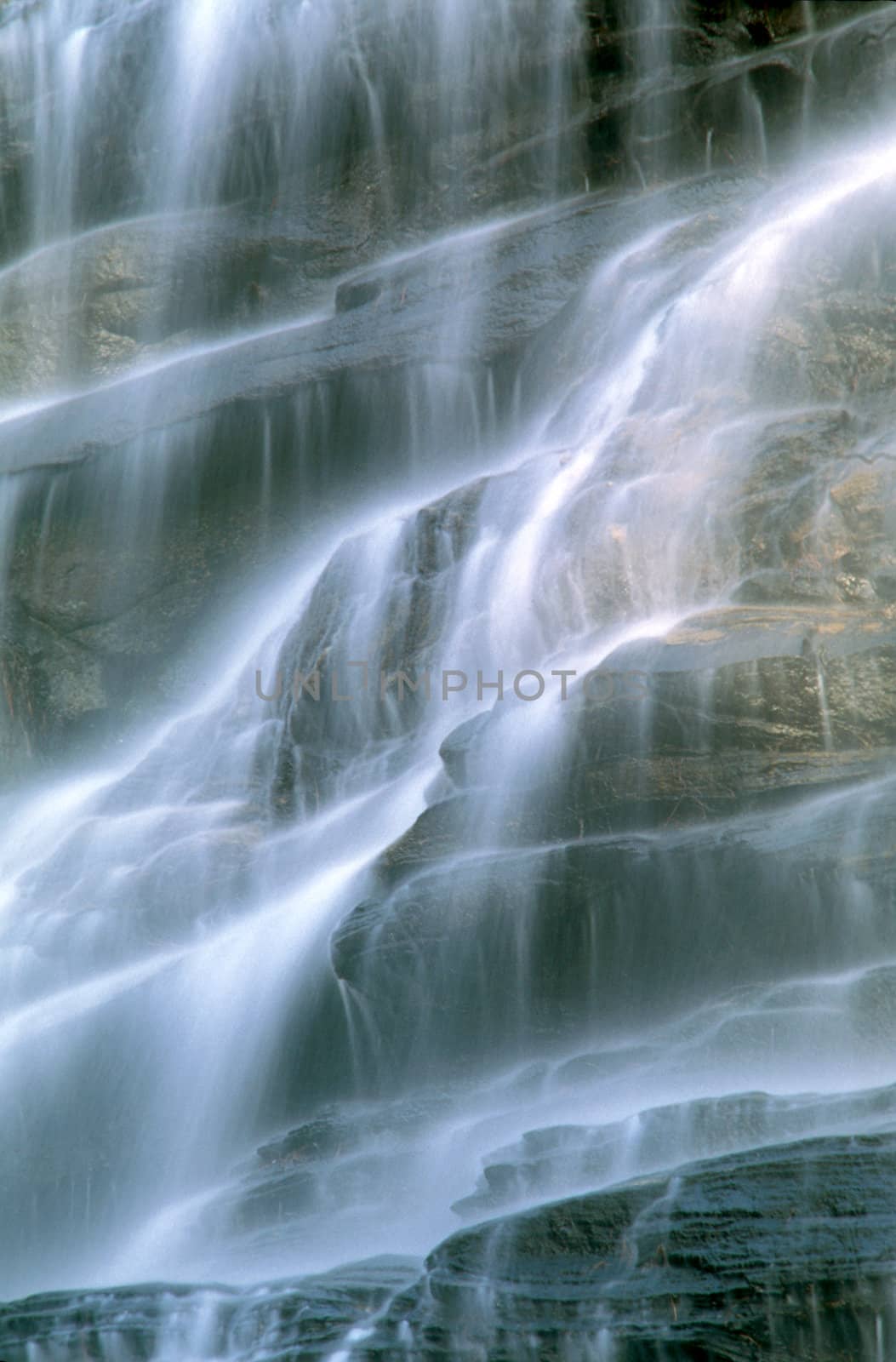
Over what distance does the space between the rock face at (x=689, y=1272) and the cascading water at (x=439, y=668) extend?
0.06ft

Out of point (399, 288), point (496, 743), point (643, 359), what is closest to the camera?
point (496, 743)

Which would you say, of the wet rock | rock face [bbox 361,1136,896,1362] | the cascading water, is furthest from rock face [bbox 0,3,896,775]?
rock face [bbox 361,1136,896,1362]

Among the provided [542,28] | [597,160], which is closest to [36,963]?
[597,160]

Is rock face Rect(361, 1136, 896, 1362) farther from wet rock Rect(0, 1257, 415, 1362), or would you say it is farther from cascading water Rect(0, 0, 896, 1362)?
wet rock Rect(0, 1257, 415, 1362)

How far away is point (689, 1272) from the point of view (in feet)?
13.8

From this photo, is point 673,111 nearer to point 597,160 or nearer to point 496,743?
point 597,160

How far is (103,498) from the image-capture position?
38.2ft

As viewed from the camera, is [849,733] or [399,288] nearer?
[849,733]

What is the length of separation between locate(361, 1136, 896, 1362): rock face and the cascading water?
0.7 inches

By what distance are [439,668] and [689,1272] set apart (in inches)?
184

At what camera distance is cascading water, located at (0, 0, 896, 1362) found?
5324 millimetres

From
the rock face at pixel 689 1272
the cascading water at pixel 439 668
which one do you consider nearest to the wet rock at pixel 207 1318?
the cascading water at pixel 439 668

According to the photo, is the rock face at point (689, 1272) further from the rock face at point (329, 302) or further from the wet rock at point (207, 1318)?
the rock face at point (329, 302)

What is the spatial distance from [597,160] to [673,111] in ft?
2.61
